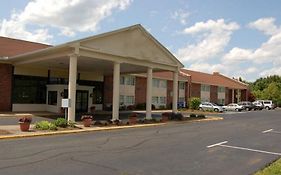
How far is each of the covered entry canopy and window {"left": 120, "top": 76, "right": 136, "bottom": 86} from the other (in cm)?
1430

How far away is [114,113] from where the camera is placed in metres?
24.9

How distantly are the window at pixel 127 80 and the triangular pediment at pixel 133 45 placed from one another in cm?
1463

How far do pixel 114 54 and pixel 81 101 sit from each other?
12.7 meters

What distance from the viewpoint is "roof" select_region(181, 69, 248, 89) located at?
6244 centimetres

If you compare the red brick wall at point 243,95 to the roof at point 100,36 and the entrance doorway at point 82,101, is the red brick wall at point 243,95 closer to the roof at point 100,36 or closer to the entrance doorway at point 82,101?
the roof at point 100,36

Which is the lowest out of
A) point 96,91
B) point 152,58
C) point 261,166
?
point 261,166

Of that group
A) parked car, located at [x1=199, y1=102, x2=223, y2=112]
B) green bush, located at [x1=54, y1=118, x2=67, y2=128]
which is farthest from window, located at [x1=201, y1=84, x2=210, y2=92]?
green bush, located at [x1=54, y1=118, x2=67, y2=128]

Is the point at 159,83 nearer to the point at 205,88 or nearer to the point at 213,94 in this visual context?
the point at 205,88

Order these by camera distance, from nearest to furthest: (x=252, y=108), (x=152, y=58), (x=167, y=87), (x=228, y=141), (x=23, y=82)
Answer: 1. (x=228, y=141)
2. (x=152, y=58)
3. (x=23, y=82)
4. (x=167, y=87)
5. (x=252, y=108)

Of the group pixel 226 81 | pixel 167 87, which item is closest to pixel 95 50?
pixel 167 87

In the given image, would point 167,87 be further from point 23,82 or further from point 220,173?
point 220,173

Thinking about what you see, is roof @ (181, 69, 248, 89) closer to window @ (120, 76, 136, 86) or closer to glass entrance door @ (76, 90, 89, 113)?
window @ (120, 76, 136, 86)

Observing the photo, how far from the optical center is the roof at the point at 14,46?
3160 centimetres

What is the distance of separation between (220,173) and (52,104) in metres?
26.0
